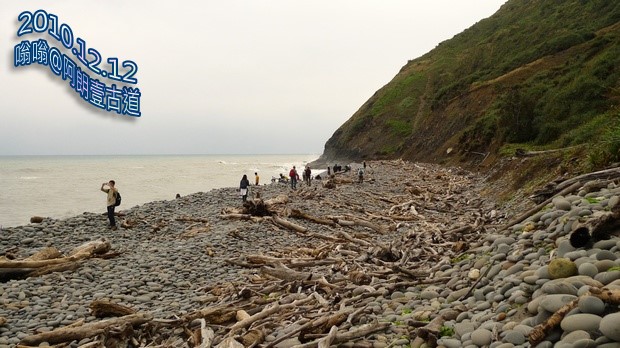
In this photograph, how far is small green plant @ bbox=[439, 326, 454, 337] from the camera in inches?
180

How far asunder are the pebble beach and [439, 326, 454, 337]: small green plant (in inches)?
0.4

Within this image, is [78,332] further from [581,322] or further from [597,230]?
[597,230]

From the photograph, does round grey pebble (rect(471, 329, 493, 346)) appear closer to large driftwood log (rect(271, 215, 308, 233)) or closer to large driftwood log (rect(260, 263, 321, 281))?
large driftwood log (rect(260, 263, 321, 281))

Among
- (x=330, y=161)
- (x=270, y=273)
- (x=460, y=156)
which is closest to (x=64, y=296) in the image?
(x=270, y=273)

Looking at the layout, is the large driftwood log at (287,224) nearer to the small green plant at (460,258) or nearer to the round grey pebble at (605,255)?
the small green plant at (460,258)

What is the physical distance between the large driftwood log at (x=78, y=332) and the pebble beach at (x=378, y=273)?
131mm

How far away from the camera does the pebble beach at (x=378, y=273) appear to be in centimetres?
423

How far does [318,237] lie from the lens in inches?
528

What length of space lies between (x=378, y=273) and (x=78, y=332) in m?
4.92

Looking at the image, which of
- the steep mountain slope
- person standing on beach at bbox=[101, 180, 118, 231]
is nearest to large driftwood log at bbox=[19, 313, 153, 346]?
person standing on beach at bbox=[101, 180, 118, 231]

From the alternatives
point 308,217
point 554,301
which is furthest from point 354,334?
point 308,217

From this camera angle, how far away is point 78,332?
6.55 m

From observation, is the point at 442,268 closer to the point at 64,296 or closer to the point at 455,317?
the point at 455,317

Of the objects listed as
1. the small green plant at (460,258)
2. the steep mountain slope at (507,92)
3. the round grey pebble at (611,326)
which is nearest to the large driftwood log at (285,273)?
the small green plant at (460,258)
